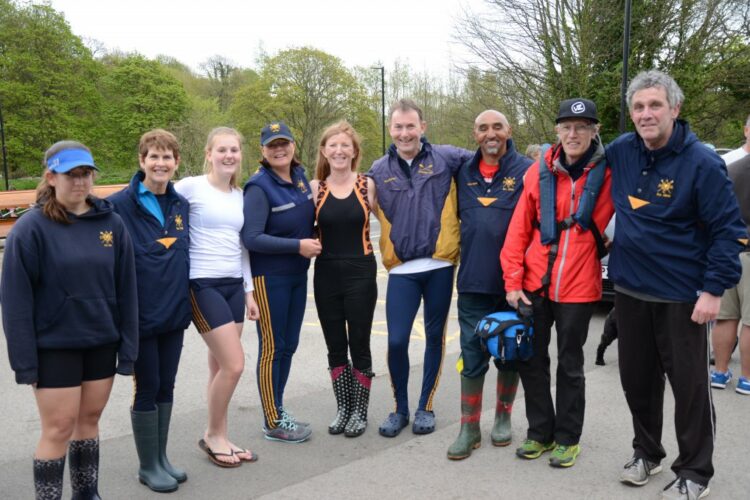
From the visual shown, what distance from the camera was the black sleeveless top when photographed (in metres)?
4.02

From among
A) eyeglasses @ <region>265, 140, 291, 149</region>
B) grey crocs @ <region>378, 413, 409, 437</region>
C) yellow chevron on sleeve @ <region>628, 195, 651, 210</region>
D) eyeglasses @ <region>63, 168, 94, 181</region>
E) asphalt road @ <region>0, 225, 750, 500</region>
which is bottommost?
→ asphalt road @ <region>0, 225, 750, 500</region>

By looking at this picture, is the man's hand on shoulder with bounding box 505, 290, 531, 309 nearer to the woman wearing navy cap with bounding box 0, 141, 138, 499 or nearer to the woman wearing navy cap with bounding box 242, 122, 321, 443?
the woman wearing navy cap with bounding box 242, 122, 321, 443

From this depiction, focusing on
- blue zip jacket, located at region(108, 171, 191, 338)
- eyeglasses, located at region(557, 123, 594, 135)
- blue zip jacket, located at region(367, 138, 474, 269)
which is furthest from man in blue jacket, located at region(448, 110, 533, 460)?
blue zip jacket, located at region(108, 171, 191, 338)

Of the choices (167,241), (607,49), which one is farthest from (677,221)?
(607,49)

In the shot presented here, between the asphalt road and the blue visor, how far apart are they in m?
1.78

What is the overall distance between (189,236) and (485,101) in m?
21.5

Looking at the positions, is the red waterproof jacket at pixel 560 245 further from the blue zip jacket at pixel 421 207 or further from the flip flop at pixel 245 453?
the flip flop at pixel 245 453

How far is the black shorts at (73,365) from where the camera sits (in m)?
2.77

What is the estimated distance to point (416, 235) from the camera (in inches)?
158

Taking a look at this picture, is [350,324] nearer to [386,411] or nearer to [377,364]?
[386,411]

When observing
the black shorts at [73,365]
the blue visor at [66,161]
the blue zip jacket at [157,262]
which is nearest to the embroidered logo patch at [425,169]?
the blue zip jacket at [157,262]

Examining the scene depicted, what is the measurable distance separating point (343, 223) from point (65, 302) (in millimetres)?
1750

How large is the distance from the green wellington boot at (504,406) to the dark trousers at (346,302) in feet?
2.92

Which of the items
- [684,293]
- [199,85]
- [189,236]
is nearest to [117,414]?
[189,236]
